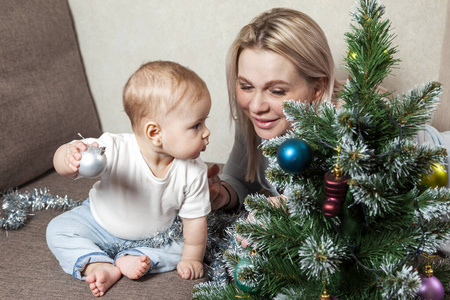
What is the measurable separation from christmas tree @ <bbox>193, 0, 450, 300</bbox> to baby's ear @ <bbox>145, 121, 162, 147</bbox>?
1.13ft

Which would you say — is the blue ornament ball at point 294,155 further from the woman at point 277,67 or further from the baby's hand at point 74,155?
the woman at point 277,67

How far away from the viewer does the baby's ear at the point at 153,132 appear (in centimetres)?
103

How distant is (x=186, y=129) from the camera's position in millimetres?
1028

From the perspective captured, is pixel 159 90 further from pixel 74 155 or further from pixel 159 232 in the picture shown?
pixel 159 232

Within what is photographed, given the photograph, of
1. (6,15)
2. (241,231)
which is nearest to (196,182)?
(241,231)

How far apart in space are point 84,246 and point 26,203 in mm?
432

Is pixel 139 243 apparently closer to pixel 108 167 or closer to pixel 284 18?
pixel 108 167

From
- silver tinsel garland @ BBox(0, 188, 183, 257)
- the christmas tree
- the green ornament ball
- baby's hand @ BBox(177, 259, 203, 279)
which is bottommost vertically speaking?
baby's hand @ BBox(177, 259, 203, 279)

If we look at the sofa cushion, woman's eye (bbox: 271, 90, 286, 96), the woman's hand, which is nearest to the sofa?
the sofa cushion

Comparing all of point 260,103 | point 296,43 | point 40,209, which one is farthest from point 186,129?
point 40,209

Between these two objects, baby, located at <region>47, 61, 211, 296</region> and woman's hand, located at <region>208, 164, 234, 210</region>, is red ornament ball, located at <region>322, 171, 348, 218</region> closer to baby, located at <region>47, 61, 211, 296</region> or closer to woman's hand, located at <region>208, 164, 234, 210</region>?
baby, located at <region>47, 61, 211, 296</region>

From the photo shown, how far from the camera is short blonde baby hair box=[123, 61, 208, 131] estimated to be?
1004 millimetres

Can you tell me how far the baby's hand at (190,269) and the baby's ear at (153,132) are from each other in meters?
0.31

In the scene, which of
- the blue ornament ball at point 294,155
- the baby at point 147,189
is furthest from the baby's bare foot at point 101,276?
the blue ornament ball at point 294,155
